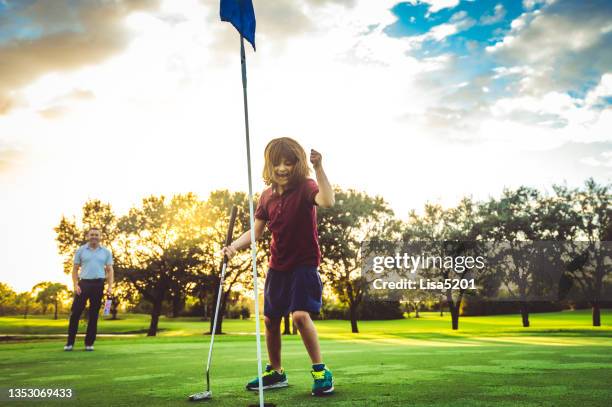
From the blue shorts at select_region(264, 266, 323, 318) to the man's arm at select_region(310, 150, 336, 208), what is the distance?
2.13 feet

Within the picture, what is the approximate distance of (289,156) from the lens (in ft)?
13.3

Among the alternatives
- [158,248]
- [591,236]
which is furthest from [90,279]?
[591,236]

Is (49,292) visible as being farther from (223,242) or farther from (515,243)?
(515,243)

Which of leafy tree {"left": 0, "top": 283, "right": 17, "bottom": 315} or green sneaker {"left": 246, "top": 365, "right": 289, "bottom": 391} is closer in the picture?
green sneaker {"left": 246, "top": 365, "right": 289, "bottom": 391}

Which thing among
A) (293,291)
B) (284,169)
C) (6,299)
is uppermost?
(284,169)

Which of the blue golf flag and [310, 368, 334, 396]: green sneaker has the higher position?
the blue golf flag

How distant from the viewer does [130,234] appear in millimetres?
35500

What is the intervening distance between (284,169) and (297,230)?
1.81ft

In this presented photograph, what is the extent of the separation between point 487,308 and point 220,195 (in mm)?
44721

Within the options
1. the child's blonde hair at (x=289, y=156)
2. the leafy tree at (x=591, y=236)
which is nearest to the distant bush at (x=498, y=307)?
the leafy tree at (x=591, y=236)

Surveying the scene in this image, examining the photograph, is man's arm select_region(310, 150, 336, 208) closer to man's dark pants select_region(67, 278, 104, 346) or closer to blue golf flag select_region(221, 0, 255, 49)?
blue golf flag select_region(221, 0, 255, 49)

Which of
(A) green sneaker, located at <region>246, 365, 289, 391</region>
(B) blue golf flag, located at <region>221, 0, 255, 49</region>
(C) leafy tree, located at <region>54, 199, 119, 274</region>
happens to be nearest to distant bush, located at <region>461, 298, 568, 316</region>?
(C) leafy tree, located at <region>54, 199, 119, 274</region>

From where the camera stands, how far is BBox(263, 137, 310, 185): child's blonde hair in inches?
160

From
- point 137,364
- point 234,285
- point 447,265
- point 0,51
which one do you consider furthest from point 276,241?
point 447,265
